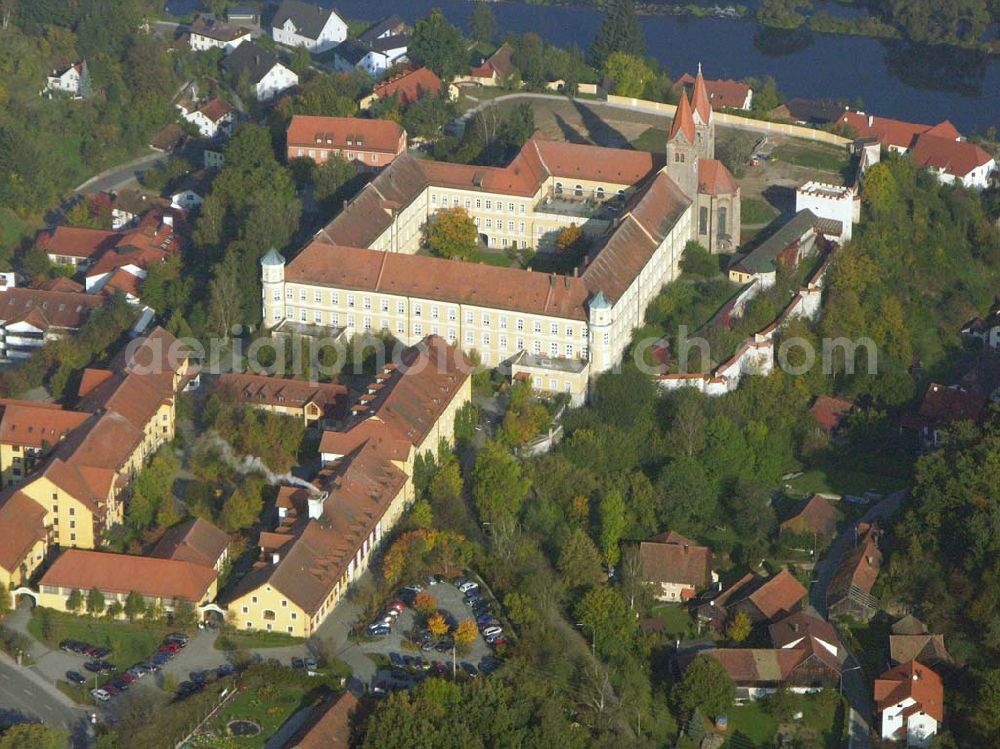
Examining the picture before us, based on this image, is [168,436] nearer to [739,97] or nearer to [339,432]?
[339,432]

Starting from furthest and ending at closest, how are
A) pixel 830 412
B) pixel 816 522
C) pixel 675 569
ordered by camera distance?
pixel 830 412
pixel 816 522
pixel 675 569

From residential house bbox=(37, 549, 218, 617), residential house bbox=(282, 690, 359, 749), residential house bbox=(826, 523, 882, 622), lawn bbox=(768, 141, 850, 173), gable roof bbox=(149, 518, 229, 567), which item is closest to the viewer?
residential house bbox=(282, 690, 359, 749)

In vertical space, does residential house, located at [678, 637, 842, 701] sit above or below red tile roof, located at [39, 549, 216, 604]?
below

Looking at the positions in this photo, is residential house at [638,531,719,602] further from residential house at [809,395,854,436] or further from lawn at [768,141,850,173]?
lawn at [768,141,850,173]

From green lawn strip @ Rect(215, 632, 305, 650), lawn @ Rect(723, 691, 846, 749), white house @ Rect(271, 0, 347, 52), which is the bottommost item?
white house @ Rect(271, 0, 347, 52)

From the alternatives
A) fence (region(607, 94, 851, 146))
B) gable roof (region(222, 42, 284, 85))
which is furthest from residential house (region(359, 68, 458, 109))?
fence (region(607, 94, 851, 146))

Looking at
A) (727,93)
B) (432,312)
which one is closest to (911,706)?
(432,312)

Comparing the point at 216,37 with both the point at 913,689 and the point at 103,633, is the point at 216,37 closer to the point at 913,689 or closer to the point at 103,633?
the point at 103,633
